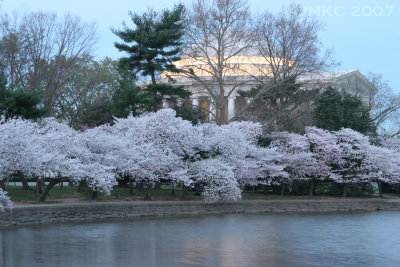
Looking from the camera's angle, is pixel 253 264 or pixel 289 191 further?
pixel 289 191

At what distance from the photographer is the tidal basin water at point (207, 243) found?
653 inches

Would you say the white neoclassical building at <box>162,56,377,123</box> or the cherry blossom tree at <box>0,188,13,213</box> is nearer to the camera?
the cherry blossom tree at <box>0,188,13,213</box>

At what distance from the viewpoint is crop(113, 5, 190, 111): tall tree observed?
40.1 m

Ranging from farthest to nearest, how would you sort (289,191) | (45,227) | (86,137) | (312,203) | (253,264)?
(289,191)
(312,203)
(86,137)
(45,227)
(253,264)

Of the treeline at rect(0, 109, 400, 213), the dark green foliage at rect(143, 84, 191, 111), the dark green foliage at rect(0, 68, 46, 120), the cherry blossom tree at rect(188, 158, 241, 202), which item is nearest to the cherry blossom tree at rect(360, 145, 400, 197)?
the treeline at rect(0, 109, 400, 213)

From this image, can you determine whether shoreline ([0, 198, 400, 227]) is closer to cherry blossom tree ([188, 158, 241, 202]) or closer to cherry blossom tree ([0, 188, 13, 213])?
cherry blossom tree ([188, 158, 241, 202])

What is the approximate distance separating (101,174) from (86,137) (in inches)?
126

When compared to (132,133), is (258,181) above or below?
below

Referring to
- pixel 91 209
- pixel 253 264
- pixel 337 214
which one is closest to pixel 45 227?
pixel 91 209

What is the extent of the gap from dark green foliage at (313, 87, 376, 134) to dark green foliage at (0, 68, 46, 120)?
21.6 metres

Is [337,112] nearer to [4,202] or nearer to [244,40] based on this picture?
[244,40]

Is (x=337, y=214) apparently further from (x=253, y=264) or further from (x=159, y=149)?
(x=253, y=264)

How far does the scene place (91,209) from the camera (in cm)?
2873

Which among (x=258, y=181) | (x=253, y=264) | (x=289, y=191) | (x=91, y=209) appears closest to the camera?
(x=253, y=264)
